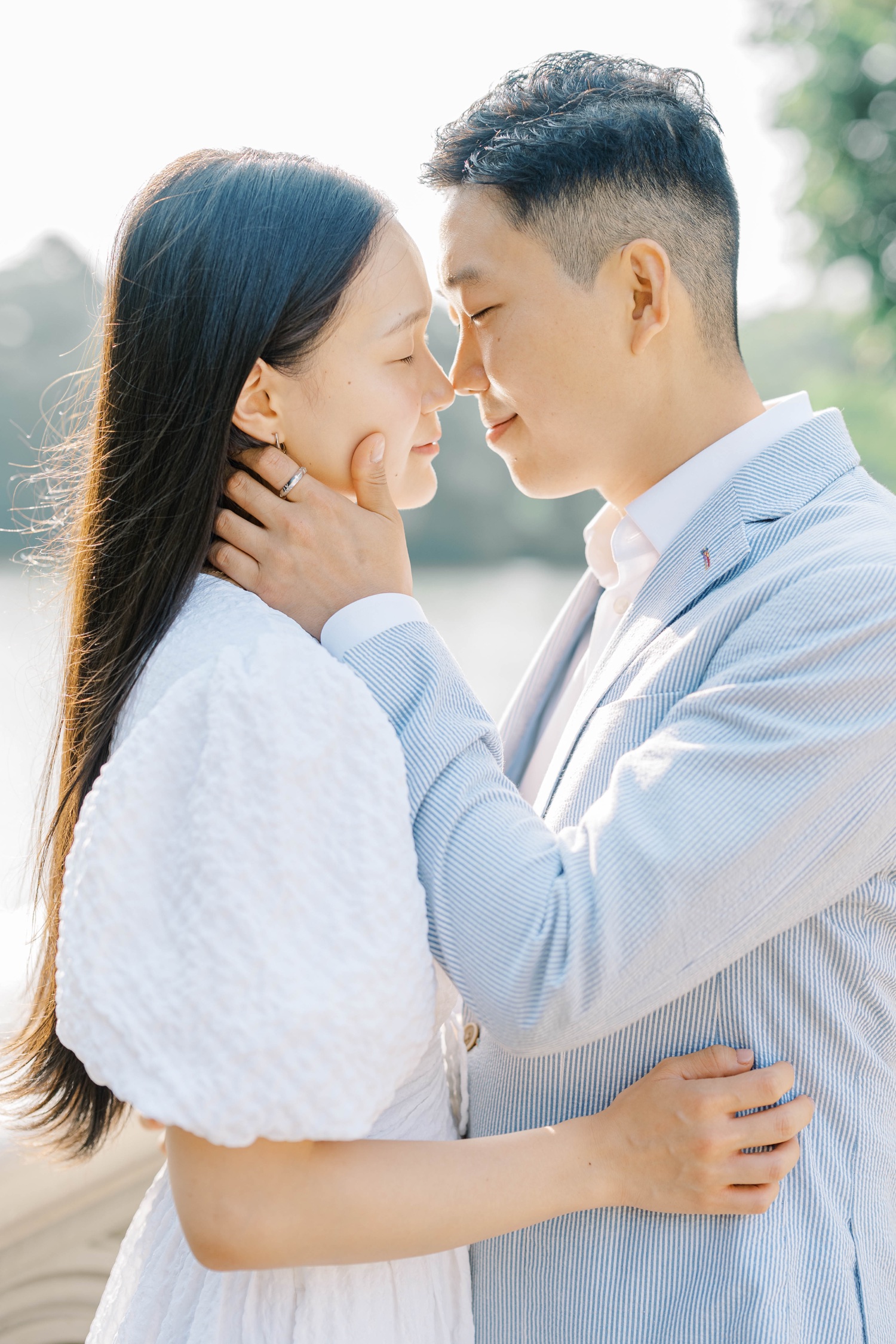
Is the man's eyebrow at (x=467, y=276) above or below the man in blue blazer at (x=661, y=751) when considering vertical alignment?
above

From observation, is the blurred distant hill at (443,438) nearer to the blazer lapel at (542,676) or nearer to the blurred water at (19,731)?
the blurred water at (19,731)

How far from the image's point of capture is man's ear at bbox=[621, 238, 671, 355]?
1.55 metres

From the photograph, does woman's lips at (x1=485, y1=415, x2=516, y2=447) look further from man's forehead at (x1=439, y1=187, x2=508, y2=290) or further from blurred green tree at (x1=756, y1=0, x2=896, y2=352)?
blurred green tree at (x1=756, y1=0, x2=896, y2=352)

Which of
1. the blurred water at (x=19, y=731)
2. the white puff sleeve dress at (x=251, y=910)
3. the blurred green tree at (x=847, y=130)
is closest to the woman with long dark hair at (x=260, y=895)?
the white puff sleeve dress at (x=251, y=910)

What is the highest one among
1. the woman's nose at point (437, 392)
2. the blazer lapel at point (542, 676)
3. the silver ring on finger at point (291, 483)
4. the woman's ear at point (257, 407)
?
the woman's ear at point (257, 407)

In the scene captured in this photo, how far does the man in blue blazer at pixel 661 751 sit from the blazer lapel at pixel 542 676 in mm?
348

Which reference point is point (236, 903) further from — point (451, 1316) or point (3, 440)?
point (3, 440)

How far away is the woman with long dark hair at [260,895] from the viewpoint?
90 cm

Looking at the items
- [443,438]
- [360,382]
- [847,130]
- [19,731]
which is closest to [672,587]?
[360,382]

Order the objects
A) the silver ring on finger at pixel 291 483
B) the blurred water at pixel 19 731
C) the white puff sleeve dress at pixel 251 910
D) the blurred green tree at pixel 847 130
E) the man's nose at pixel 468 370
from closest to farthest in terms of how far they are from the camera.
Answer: the white puff sleeve dress at pixel 251 910 → the silver ring on finger at pixel 291 483 → the blurred water at pixel 19 731 → the man's nose at pixel 468 370 → the blurred green tree at pixel 847 130

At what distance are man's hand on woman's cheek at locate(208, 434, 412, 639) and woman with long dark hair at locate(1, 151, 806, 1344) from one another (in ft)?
0.12

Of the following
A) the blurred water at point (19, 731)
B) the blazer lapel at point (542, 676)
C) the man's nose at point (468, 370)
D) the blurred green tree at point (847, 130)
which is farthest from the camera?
the blurred green tree at point (847, 130)

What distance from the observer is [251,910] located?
893mm

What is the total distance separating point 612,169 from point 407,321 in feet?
1.62
